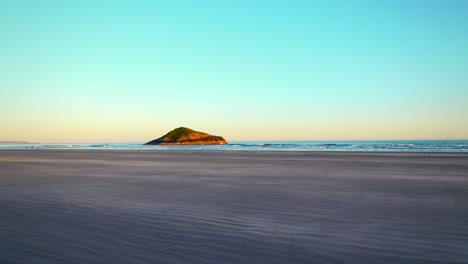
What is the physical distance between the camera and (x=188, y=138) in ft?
405

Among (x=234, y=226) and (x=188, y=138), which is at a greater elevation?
(x=188, y=138)

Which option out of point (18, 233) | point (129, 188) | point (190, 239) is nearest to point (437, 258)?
point (190, 239)

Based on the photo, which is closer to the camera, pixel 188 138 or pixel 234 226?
pixel 234 226

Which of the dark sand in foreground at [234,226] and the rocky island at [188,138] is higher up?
the rocky island at [188,138]

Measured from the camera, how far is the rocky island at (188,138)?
398ft

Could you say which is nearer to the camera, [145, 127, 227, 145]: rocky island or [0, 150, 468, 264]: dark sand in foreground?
[0, 150, 468, 264]: dark sand in foreground

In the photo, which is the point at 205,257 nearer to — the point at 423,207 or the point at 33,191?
the point at 423,207

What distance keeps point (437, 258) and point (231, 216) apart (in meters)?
3.30

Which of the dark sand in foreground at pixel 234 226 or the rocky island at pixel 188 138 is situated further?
the rocky island at pixel 188 138

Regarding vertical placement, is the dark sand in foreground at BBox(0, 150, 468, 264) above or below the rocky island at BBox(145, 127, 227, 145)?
below

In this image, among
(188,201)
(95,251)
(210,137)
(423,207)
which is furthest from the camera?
(210,137)

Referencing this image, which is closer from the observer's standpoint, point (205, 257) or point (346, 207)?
point (205, 257)

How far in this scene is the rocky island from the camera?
398ft

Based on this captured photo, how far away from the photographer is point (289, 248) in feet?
13.0
